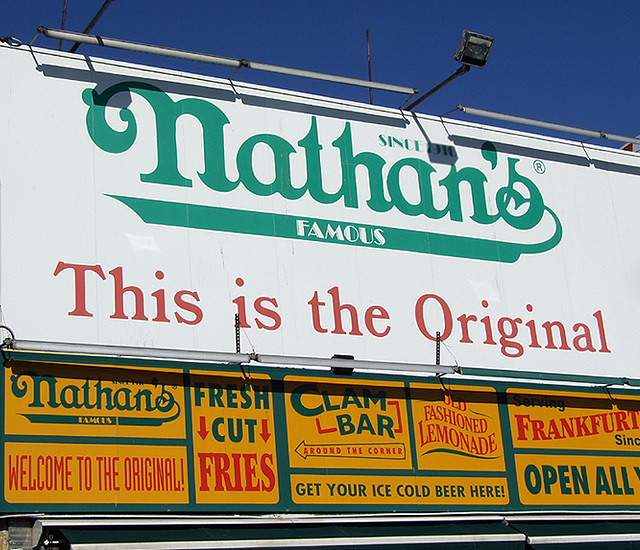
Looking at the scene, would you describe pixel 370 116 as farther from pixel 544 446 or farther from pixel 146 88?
pixel 544 446

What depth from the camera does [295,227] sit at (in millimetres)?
9188

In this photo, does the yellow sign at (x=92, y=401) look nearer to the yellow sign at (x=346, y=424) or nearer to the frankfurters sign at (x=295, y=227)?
the frankfurters sign at (x=295, y=227)

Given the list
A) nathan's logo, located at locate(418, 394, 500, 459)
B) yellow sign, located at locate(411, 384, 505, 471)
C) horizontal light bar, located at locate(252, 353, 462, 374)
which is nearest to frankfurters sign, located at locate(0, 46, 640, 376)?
horizontal light bar, located at locate(252, 353, 462, 374)

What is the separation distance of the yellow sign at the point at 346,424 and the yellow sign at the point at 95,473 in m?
1.09

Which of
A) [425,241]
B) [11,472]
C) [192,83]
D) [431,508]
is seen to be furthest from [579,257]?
[11,472]

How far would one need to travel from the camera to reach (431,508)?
8.40m

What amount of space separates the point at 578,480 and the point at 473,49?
4480 millimetres

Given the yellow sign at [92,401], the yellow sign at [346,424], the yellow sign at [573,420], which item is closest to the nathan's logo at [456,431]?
the yellow sign at [346,424]

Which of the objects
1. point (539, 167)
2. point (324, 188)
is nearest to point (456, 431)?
point (324, 188)

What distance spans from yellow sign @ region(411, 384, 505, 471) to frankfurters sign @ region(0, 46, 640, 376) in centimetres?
49

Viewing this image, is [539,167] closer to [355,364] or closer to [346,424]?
[355,364]

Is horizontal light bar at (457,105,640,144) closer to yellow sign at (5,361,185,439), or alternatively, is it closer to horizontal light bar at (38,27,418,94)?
horizontal light bar at (38,27,418,94)

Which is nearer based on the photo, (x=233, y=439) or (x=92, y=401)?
(x=92, y=401)

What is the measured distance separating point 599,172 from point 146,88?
5.50 m
